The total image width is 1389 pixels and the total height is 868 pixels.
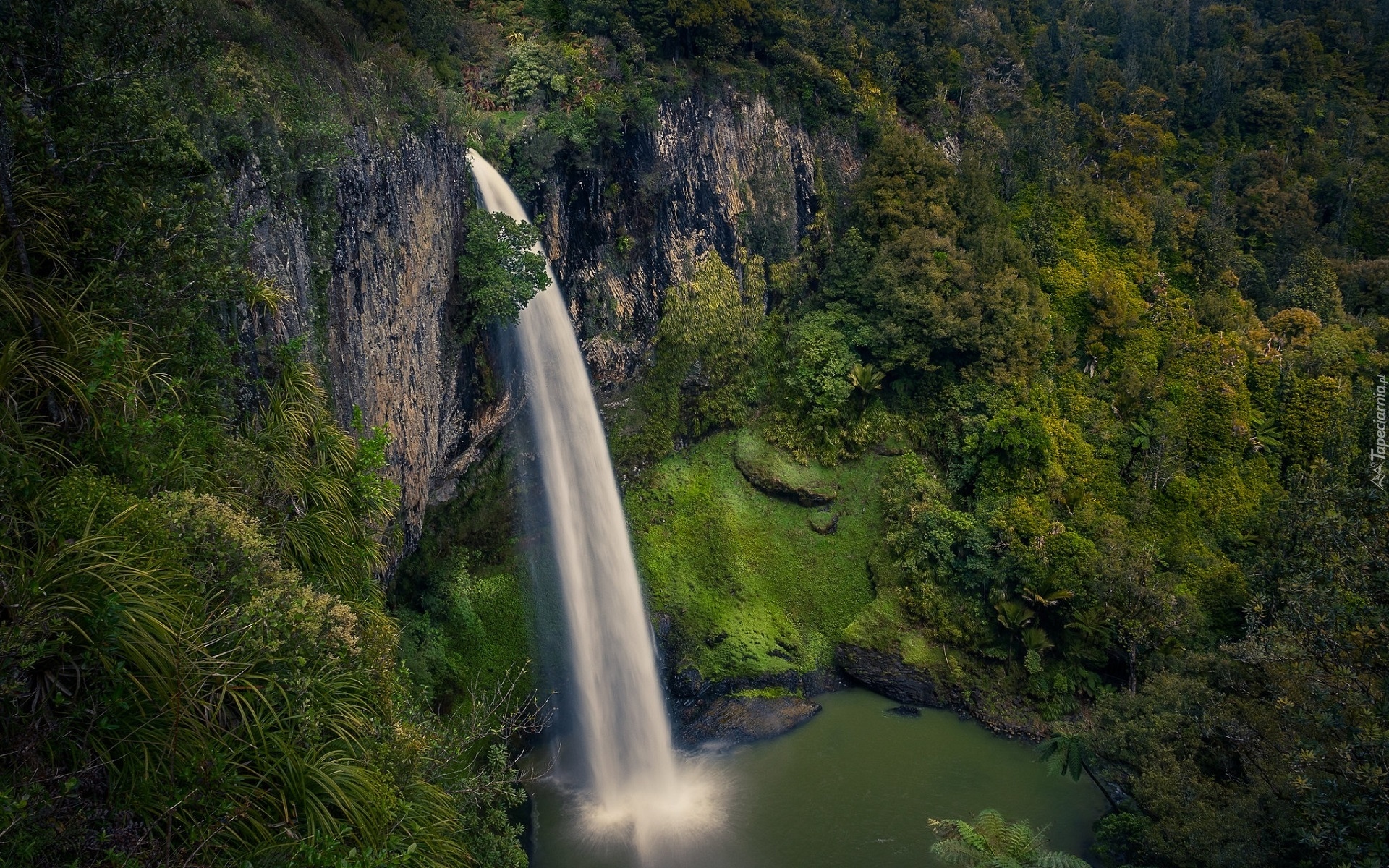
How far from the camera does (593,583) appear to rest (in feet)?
48.1

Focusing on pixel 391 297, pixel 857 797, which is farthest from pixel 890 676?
pixel 391 297

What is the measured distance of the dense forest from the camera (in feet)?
14.1

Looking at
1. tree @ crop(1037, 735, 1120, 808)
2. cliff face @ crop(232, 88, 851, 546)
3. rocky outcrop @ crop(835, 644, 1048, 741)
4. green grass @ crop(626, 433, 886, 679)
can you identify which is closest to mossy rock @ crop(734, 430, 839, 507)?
green grass @ crop(626, 433, 886, 679)

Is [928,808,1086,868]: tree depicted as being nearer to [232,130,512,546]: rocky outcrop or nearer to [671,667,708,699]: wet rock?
[671,667,708,699]: wet rock

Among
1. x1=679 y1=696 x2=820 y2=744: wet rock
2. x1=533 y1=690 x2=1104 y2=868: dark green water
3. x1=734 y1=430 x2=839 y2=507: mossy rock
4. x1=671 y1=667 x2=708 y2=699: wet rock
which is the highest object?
x1=734 y1=430 x2=839 y2=507: mossy rock

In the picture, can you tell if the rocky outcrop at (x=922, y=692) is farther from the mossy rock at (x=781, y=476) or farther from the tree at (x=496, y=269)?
the tree at (x=496, y=269)

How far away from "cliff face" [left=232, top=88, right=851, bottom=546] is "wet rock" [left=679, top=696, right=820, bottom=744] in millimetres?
5736

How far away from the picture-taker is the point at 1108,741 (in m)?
10.7

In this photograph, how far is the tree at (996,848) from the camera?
946 centimetres

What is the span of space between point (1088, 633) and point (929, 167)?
10.9m

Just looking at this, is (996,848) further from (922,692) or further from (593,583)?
(593,583)

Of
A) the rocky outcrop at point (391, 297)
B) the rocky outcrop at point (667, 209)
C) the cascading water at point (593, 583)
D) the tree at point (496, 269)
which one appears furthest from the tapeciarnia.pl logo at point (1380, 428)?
the rocky outcrop at point (391, 297)

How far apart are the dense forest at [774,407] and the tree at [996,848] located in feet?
4.10

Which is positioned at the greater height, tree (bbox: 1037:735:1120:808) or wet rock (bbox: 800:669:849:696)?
wet rock (bbox: 800:669:849:696)
